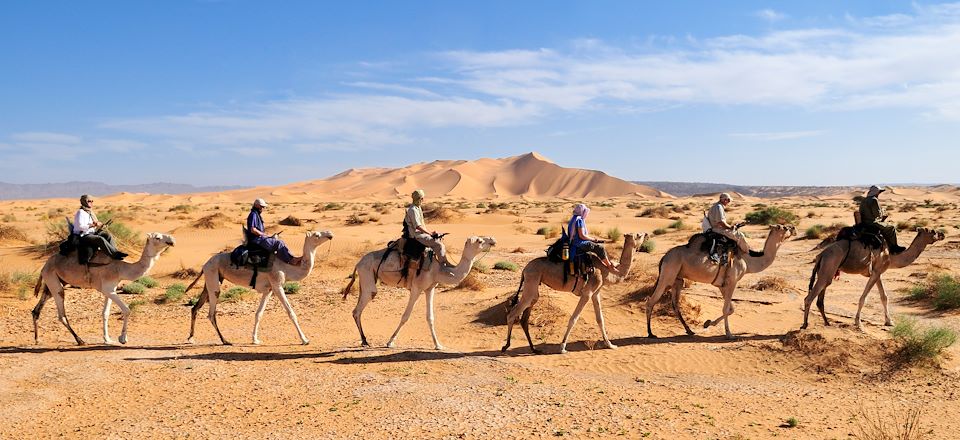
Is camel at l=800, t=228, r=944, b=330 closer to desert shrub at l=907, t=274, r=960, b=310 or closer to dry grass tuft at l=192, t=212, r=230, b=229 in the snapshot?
desert shrub at l=907, t=274, r=960, b=310

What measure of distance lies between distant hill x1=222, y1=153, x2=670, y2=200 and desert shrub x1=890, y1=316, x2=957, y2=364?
84557 mm

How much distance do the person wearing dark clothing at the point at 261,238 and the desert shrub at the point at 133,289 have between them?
7204 millimetres

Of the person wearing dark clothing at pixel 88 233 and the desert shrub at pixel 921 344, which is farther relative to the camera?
the person wearing dark clothing at pixel 88 233

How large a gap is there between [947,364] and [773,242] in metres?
3.01

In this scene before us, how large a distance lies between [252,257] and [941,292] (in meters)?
13.8

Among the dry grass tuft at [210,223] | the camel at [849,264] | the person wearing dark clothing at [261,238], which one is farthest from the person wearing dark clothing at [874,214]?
the dry grass tuft at [210,223]

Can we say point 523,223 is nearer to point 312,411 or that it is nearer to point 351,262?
point 351,262

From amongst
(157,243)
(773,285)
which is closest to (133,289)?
(157,243)

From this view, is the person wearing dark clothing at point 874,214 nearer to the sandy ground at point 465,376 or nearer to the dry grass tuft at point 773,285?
the sandy ground at point 465,376

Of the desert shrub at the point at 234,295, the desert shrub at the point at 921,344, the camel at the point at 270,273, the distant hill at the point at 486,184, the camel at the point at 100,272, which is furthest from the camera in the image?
the distant hill at the point at 486,184

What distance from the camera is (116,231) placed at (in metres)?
24.1

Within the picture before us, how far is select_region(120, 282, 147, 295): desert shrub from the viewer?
639 inches

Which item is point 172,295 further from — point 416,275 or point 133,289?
point 416,275

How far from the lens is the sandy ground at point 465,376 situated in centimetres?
717
